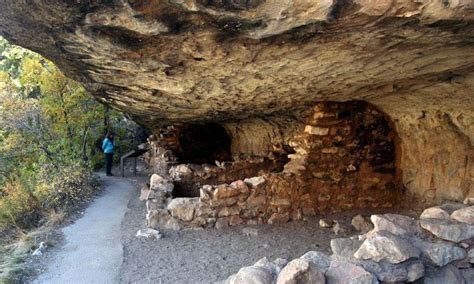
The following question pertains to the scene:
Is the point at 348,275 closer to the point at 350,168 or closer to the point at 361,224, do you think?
the point at 361,224

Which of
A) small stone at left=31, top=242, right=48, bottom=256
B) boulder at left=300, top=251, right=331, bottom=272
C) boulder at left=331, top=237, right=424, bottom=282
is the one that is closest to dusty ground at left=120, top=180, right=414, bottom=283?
small stone at left=31, top=242, right=48, bottom=256

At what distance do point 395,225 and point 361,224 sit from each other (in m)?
2.41

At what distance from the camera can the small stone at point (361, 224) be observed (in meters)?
5.38

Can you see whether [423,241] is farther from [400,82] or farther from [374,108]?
[374,108]

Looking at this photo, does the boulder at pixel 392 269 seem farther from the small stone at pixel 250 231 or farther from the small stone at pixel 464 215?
the small stone at pixel 250 231

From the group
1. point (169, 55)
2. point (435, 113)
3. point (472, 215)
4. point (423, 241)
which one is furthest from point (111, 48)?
point (435, 113)

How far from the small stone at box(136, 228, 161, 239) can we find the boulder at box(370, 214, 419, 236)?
2917 millimetres

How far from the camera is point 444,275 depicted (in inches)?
119

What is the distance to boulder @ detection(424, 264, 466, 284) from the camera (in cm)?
298

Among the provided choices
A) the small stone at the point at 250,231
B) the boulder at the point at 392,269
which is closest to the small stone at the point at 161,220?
the small stone at the point at 250,231

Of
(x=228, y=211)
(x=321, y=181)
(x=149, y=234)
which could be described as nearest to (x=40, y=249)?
(x=149, y=234)

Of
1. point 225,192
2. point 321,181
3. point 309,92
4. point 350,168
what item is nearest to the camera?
point 309,92

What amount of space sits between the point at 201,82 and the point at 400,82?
2232 millimetres

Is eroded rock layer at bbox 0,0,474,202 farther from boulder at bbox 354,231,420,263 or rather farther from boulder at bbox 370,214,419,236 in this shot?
boulder at bbox 354,231,420,263
